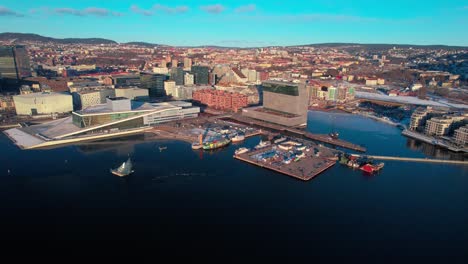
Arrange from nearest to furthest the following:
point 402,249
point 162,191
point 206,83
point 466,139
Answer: point 402,249
point 162,191
point 466,139
point 206,83

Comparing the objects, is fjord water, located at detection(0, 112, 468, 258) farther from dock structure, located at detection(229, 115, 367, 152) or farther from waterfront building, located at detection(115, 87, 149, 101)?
waterfront building, located at detection(115, 87, 149, 101)

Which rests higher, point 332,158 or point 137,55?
point 137,55

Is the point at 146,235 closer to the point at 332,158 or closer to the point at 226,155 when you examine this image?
the point at 226,155

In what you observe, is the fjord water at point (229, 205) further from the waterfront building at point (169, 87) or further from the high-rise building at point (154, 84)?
the waterfront building at point (169, 87)

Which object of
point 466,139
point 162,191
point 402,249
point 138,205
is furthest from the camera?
point 466,139

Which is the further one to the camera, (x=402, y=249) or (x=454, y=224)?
(x=454, y=224)

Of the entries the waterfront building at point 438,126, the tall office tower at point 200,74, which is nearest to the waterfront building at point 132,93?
the tall office tower at point 200,74

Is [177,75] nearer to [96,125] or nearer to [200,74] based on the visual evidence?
[200,74]

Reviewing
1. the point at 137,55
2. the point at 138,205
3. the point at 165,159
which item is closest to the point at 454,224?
the point at 138,205
